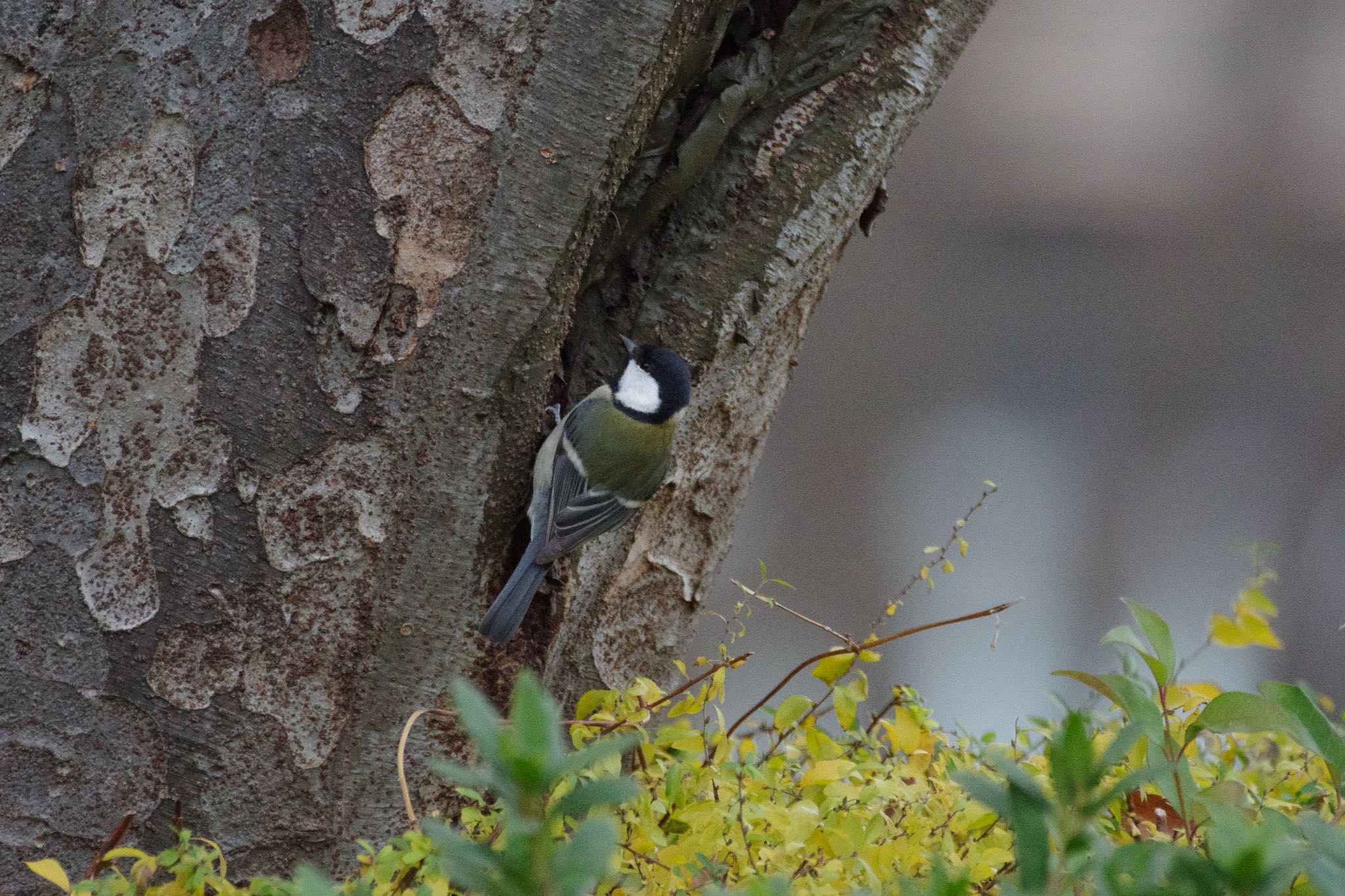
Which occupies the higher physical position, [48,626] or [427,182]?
[427,182]

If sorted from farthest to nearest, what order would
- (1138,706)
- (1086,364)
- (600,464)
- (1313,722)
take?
(1086,364) < (600,464) < (1138,706) < (1313,722)

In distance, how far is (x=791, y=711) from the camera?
115 centimetres

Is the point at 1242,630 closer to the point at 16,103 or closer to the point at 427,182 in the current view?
the point at 427,182

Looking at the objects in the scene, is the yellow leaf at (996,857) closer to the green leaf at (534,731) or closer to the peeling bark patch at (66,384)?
the green leaf at (534,731)

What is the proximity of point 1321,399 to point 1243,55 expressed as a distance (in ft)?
3.32

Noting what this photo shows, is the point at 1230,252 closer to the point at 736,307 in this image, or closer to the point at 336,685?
the point at 736,307

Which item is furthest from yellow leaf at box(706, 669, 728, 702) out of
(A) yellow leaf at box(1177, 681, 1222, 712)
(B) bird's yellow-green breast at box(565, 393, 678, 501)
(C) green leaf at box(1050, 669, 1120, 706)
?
(B) bird's yellow-green breast at box(565, 393, 678, 501)

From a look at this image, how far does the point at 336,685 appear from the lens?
1.18 metres

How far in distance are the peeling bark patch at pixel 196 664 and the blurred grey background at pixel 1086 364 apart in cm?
221

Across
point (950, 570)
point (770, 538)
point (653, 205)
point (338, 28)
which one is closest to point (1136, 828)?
point (950, 570)

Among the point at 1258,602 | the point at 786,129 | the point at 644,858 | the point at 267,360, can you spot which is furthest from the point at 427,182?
the point at 1258,602

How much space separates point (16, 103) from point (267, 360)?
36cm

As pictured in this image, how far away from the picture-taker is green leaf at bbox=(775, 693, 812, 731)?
1140mm

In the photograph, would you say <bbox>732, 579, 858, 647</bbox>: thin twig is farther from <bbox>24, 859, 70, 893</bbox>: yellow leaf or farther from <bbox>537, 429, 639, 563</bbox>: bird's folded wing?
<bbox>24, 859, 70, 893</bbox>: yellow leaf
